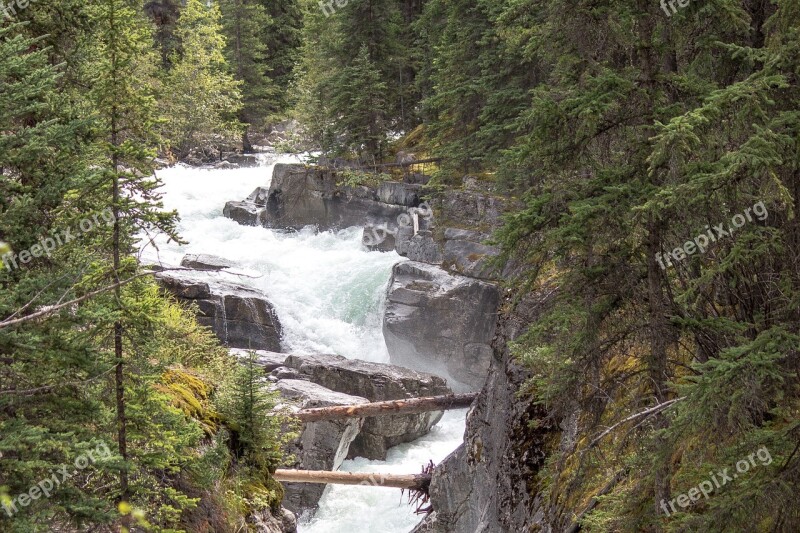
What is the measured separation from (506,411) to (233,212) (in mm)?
21705

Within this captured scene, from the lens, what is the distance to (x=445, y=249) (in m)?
22.0

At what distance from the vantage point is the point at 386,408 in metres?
15.1

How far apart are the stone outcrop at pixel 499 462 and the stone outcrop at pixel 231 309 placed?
10055 millimetres

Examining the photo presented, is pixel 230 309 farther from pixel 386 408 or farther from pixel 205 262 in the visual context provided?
pixel 386 408

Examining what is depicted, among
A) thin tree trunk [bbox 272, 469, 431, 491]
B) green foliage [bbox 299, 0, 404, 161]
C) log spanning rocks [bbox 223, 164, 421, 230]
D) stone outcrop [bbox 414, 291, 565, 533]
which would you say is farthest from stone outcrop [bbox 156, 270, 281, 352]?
stone outcrop [bbox 414, 291, 565, 533]

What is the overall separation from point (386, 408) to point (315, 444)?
2.39 metres

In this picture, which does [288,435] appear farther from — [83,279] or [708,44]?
[708,44]

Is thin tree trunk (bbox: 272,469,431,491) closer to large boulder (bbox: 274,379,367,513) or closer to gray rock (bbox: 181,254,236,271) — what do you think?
large boulder (bbox: 274,379,367,513)

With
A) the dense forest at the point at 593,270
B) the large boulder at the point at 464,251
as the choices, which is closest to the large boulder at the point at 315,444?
the large boulder at the point at 464,251

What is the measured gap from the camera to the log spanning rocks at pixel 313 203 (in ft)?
90.4

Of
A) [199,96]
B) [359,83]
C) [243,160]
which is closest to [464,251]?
[359,83]

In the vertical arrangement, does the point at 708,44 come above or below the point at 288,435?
above

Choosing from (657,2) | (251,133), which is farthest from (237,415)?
(251,133)

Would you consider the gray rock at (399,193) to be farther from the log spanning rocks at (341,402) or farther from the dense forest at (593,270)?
the dense forest at (593,270)
